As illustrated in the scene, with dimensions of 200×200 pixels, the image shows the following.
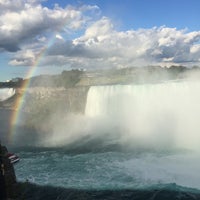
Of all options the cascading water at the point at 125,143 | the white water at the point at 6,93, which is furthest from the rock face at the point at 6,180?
the white water at the point at 6,93

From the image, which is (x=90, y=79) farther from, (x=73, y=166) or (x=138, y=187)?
(x=138, y=187)

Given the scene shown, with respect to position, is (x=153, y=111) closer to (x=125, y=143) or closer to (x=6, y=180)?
(x=125, y=143)

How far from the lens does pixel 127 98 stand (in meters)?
36.9

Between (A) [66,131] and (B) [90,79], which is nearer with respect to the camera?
(A) [66,131]

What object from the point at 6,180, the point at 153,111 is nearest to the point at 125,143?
the point at 153,111

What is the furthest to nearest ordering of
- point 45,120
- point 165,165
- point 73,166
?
1. point 45,120
2. point 73,166
3. point 165,165

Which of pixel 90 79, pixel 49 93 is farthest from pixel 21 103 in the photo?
pixel 90 79

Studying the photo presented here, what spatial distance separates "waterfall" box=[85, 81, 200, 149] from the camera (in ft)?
94.7

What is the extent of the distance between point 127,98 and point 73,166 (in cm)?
1705

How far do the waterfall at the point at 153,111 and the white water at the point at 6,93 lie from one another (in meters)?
27.9

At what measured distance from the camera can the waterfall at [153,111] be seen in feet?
94.7

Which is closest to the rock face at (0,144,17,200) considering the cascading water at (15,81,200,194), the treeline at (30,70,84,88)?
the cascading water at (15,81,200,194)

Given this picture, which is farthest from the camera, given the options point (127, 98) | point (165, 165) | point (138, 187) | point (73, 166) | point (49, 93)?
point (49, 93)

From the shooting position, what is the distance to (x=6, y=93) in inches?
2594
